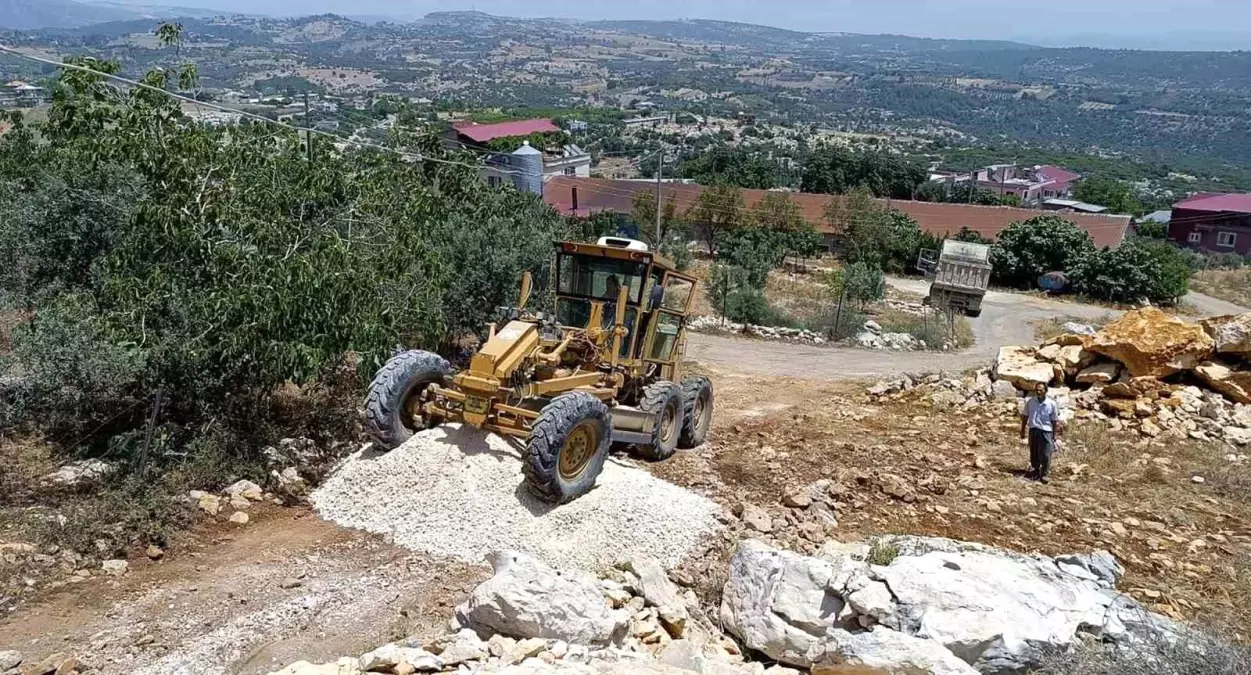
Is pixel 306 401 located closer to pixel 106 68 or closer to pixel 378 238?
→ pixel 378 238

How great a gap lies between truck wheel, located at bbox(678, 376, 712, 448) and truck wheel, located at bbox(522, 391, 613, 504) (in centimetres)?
217

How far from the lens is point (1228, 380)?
41.8ft

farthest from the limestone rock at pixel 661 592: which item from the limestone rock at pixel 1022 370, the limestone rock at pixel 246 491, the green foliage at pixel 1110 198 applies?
the green foliage at pixel 1110 198

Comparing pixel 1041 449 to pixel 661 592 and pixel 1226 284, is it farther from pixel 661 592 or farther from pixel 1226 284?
pixel 1226 284

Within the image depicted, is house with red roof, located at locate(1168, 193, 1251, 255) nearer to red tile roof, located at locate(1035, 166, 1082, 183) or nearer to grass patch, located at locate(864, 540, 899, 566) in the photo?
red tile roof, located at locate(1035, 166, 1082, 183)

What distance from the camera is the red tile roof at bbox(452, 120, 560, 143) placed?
231 ft

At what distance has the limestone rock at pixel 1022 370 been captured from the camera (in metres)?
13.5

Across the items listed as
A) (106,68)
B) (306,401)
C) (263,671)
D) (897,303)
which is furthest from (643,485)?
(897,303)

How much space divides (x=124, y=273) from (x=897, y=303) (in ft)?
89.7

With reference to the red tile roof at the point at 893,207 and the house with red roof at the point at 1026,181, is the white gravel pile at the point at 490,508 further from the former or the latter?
the house with red roof at the point at 1026,181

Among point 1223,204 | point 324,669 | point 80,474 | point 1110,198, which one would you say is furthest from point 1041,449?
point 1110,198

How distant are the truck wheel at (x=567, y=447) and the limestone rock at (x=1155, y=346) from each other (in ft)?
29.1

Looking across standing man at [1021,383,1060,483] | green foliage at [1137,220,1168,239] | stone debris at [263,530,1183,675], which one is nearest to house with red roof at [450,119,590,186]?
green foliage at [1137,220,1168,239]

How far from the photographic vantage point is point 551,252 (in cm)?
1392
